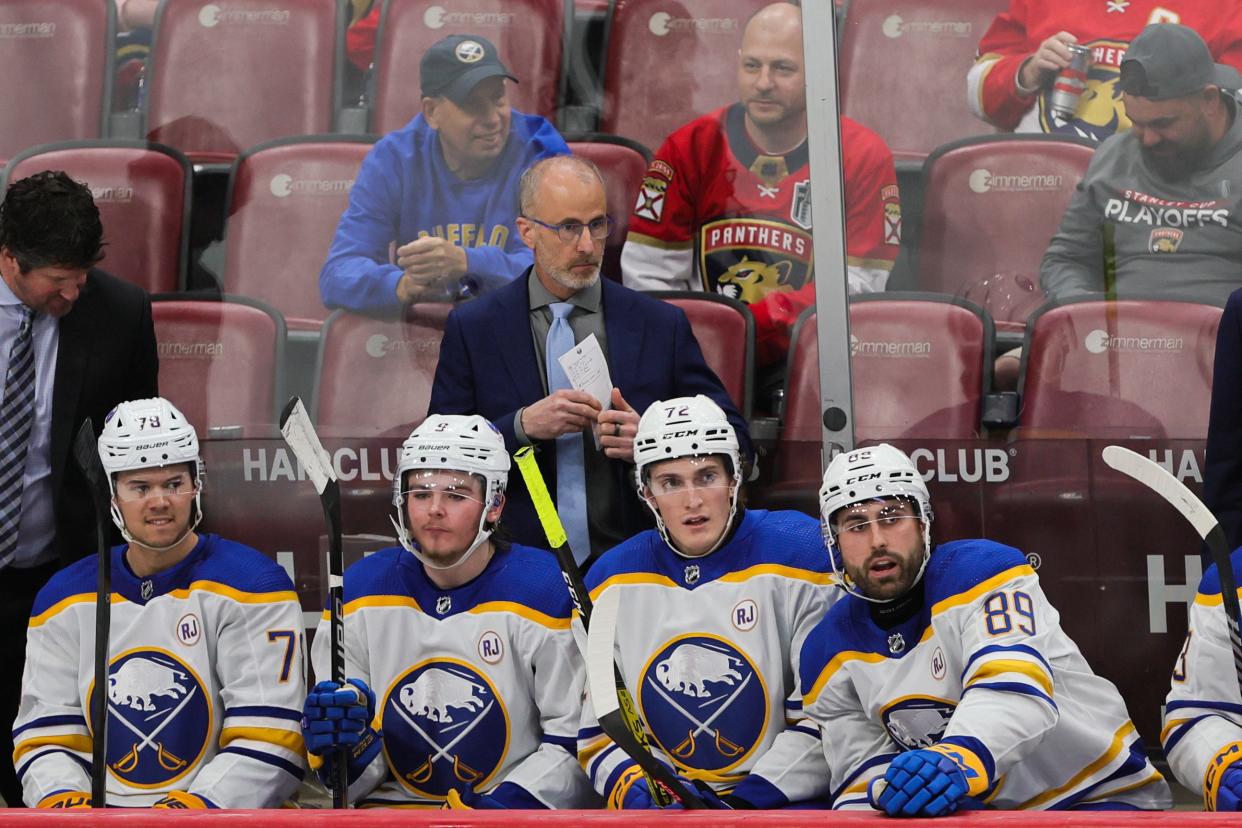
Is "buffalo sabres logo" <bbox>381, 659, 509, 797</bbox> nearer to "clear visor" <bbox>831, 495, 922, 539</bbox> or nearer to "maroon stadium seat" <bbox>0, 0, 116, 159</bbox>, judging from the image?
"clear visor" <bbox>831, 495, 922, 539</bbox>

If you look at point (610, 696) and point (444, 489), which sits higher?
point (444, 489)

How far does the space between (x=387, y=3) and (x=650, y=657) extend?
165cm

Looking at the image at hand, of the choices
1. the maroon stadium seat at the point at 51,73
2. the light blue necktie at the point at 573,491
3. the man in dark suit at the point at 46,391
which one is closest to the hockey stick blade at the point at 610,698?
the light blue necktie at the point at 573,491

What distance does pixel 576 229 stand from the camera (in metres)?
3.35

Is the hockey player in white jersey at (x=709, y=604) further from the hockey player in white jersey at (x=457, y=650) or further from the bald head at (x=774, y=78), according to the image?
the bald head at (x=774, y=78)

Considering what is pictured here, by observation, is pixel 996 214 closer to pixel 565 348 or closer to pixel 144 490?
pixel 565 348

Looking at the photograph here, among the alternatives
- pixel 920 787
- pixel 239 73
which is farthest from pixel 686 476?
pixel 239 73

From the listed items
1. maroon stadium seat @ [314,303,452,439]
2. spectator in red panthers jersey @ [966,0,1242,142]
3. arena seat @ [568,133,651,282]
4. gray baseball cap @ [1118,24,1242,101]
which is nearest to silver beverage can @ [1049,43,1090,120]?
spectator in red panthers jersey @ [966,0,1242,142]

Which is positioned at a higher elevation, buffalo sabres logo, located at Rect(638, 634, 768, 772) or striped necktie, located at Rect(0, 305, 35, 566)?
striped necktie, located at Rect(0, 305, 35, 566)

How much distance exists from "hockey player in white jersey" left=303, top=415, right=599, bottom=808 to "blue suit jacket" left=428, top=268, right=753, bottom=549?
0.54 ft

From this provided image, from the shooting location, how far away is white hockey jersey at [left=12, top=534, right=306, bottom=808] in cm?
305

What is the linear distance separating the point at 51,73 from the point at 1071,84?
2.21m

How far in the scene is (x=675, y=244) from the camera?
364 centimetres

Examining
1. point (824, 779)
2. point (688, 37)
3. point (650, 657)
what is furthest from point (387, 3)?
point (824, 779)
